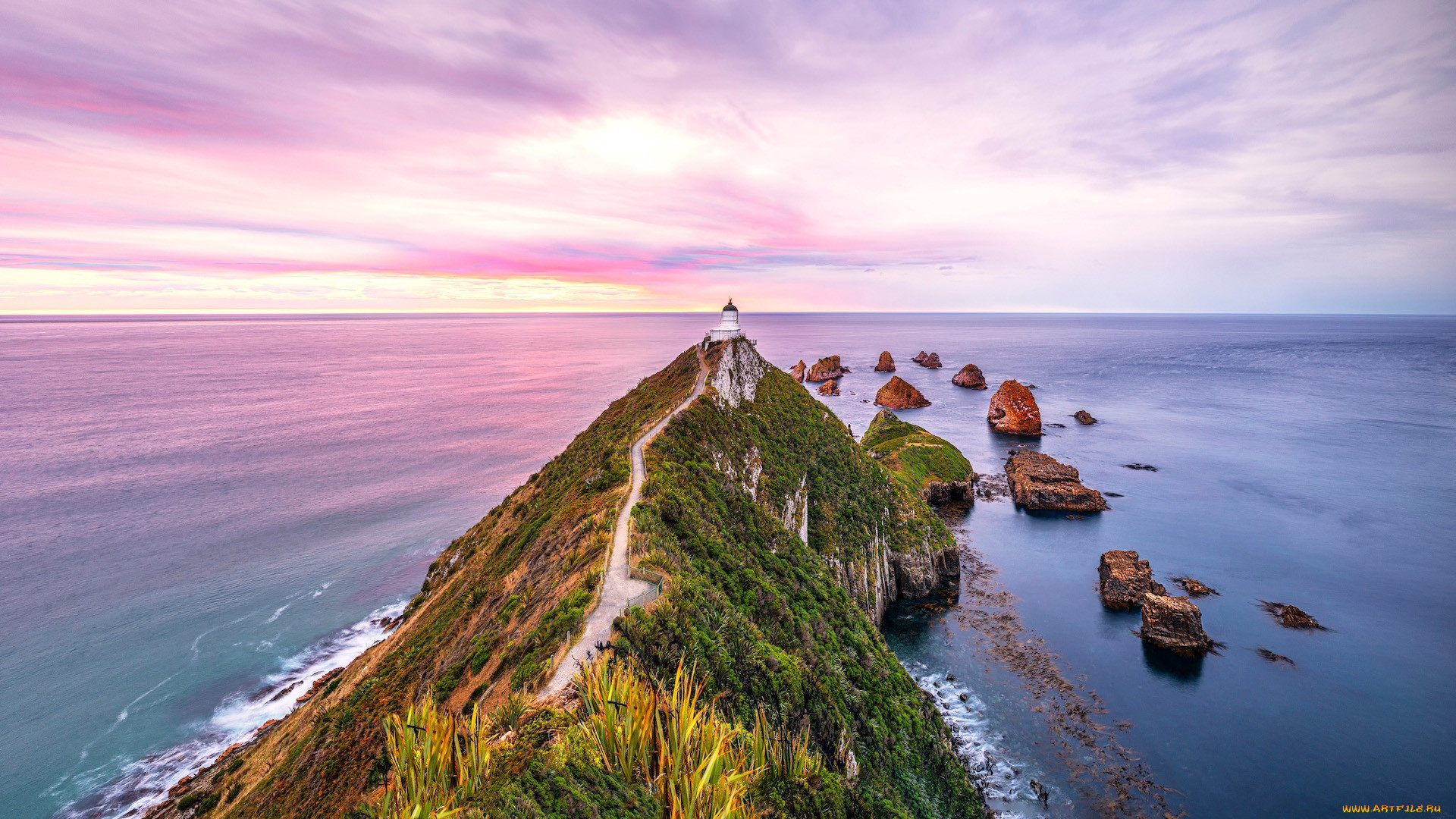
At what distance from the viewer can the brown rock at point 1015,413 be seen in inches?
3531

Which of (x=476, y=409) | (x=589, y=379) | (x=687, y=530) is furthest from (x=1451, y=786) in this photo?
(x=589, y=379)

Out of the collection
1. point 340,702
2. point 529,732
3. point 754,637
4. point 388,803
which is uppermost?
point 388,803

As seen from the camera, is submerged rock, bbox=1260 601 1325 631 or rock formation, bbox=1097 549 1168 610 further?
rock formation, bbox=1097 549 1168 610

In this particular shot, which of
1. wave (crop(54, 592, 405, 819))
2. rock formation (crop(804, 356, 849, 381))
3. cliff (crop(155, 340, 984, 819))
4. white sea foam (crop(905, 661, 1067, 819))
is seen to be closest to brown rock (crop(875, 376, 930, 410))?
rock formation (crop(804, 356, 849, 381))

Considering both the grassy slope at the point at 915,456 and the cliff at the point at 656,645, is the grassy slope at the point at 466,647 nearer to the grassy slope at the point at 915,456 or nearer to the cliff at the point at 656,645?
the cliff at the point at 656,645

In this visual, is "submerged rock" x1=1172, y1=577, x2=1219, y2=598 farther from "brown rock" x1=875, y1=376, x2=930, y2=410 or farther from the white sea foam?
"brown rock" x1=875, y1=376, x2=930, y2=410

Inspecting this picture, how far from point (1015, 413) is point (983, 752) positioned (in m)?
74.2

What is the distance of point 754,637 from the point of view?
16578 mm

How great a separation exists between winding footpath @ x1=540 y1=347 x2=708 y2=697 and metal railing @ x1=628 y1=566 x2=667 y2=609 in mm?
137

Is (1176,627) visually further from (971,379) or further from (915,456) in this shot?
(971,379)

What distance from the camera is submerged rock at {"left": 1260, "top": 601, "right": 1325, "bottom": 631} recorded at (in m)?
38.7

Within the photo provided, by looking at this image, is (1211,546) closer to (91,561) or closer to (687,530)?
(687,530)

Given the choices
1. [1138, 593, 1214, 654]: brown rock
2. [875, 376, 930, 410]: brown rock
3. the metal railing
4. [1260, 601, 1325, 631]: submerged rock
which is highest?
the metal railing

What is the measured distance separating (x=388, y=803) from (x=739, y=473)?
26019 mm
